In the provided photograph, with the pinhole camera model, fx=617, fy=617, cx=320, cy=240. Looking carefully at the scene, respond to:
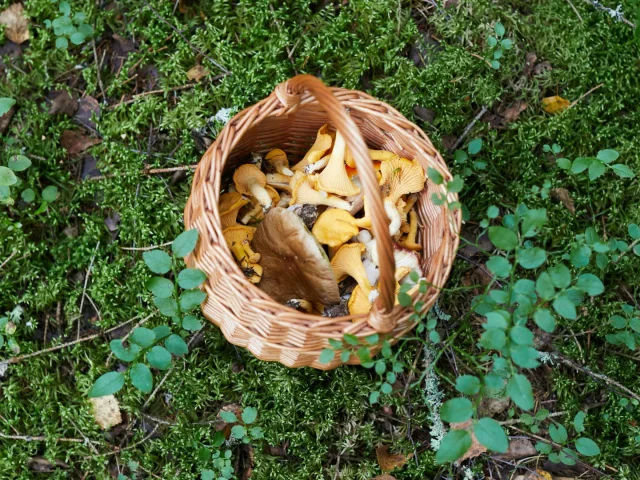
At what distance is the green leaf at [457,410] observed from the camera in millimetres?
2174

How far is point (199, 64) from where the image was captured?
343 cm

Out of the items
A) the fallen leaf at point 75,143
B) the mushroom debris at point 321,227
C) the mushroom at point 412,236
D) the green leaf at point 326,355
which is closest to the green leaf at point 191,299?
the mushroom debris at point 321,227

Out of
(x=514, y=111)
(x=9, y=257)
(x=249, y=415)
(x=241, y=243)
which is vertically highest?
(x=514, y=111)

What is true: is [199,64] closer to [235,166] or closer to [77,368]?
A: [235,166]

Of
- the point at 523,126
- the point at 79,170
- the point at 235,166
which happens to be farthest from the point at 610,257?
the point at 79,170

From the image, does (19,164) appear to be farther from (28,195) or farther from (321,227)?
(321,227)

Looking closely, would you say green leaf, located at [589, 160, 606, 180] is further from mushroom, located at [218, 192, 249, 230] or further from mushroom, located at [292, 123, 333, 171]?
mushroom, located at [218, 192, 249, 230]

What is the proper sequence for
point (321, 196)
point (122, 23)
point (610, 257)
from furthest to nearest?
point (122, 23), point (610, 257), point (321, 196)

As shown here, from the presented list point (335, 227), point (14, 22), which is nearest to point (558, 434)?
point (335, 227)

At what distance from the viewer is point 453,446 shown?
2.12 meters

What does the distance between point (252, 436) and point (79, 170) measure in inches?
68.3

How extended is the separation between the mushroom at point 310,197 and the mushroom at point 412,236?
0.32m

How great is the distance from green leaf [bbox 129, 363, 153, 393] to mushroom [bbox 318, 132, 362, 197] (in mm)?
1091

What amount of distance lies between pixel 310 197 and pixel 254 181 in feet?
0.91
